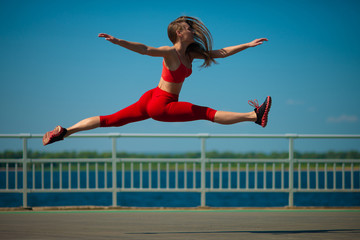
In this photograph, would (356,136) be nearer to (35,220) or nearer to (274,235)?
(274,235)

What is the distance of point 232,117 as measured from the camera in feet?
14.4

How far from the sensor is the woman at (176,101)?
14.4 feet

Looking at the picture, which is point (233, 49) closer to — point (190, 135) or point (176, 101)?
point (176, 101)

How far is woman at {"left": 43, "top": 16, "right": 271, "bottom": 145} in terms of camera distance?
14.4 ft

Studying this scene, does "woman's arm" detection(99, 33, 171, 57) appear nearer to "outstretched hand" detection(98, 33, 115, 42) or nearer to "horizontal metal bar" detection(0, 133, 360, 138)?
"outstretched hand" detection(98, 33, 115, 42)

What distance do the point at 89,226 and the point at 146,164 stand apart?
2.81 m

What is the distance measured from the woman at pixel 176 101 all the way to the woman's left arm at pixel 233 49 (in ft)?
0.21

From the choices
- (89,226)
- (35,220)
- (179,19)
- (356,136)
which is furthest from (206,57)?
(356,136)

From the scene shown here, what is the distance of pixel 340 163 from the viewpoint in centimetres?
793

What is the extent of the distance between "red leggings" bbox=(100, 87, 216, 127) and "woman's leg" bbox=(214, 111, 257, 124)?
0.20ft

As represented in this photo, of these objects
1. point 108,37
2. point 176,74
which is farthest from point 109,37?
point 176,74

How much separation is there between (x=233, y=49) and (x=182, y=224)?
2147 millimetres

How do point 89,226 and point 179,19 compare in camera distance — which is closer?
point 179,19

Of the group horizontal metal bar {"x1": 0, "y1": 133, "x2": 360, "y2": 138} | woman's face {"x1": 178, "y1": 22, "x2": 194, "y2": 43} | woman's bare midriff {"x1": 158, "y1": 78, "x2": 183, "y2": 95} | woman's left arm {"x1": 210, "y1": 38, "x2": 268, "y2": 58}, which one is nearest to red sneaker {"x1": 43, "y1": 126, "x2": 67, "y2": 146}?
woman's bare midriff {"x1": 158, "y1": 78, "x2": 183, "y2": 95}
